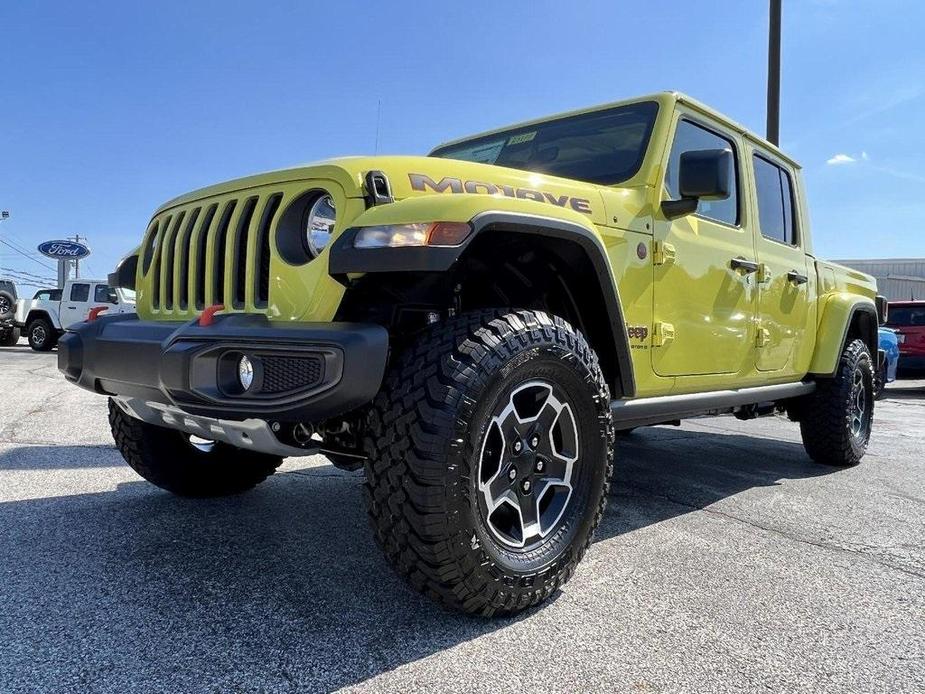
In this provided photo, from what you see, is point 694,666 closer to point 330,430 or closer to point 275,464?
point 330,430

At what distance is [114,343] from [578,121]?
7.70 feet

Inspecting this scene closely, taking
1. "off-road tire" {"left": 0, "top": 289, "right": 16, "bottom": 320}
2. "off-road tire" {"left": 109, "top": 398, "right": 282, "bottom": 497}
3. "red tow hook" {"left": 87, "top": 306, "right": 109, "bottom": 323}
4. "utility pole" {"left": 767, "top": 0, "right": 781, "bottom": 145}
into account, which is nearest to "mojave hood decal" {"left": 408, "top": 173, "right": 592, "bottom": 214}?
"red tow hook" {"left": 87, "top": 306, "right": 109, "bottom": 323}

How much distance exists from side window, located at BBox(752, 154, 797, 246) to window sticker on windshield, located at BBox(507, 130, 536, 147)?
1.39m

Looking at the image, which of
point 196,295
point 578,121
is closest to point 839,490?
point 578,121

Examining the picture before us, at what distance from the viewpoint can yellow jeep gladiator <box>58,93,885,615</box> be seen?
1.86 meters

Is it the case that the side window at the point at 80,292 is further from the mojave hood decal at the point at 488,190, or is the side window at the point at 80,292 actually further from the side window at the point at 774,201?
the mojave hood decal at the point at 488,190

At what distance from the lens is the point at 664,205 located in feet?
9.59

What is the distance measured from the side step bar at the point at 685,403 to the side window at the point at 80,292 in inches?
680

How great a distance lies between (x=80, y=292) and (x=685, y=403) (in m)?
17.7

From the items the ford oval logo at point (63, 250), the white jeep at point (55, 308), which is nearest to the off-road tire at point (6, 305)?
the white jeep at point (55, 308)

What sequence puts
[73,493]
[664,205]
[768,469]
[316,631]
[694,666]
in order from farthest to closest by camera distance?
[768,469] → [73,493] → [664,205] → [316,631] → [694,666]

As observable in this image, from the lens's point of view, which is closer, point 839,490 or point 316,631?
point 316,631

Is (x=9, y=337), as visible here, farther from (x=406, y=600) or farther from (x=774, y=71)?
(x=406, y=600)

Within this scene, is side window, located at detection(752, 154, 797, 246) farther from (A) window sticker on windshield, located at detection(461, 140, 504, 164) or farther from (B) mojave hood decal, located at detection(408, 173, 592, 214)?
(B) mojave hood decal, located at detection(408, 173, 592, 214)
